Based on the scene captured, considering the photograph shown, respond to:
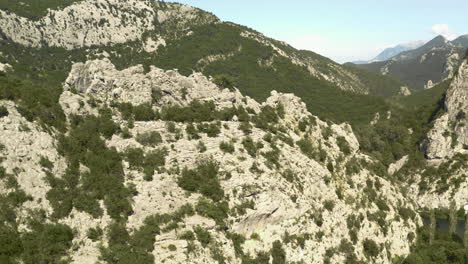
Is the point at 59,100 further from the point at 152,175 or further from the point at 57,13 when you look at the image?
the point at 57,13

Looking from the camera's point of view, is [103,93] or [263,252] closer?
[263,252]

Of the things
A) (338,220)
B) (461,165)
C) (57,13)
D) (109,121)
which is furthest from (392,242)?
(57,13)

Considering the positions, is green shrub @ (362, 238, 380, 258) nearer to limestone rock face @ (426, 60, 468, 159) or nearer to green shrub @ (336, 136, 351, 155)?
green shrub @ (336, 136, 351, 155)

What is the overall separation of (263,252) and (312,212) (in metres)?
13.3

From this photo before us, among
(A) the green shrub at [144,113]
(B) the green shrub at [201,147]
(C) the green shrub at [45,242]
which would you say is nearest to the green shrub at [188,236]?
(C) the green shrub at [45,242]

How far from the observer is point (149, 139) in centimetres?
5428

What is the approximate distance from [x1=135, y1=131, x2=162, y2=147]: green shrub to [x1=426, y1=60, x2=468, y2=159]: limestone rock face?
161269 mm

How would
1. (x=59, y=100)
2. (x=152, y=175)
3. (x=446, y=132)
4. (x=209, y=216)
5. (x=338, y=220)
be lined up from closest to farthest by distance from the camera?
(x=209, y=216) < (x=152, y=175) < (x=59, y=100) < (x=338, y=220) < (x=446, y=132)

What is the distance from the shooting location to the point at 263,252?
157 feet

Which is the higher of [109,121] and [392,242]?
[109,121]

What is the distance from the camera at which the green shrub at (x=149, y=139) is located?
2121 inches

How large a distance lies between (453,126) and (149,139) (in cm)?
17944

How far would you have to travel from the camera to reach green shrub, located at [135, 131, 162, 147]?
5388 centimetres

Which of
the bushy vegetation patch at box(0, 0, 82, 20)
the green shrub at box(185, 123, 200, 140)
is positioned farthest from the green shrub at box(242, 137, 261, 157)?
the bushy vegetation patch at box(0, 0, 82, 20)
